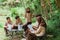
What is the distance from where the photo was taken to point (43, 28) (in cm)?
827

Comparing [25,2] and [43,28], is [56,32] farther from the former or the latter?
[25,2]

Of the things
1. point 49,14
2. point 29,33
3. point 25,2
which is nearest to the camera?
point 29,33

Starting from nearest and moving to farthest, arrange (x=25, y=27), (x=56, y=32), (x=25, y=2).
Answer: (x=25, y=27) → (x=56, y=32) → (x=25, y=2)

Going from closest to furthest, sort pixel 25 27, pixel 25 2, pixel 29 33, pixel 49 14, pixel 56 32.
A: pixel 29 33
pixel 25 27
pixel 56 32
pixel 49 14
pixel 25 2

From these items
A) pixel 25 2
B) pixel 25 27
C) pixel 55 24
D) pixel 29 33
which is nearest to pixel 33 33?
pixel 29 33

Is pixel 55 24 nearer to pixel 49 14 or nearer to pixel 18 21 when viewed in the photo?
pixel 49 14

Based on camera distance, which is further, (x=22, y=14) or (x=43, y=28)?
(x=22, y=14)

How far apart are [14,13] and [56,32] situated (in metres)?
4.78

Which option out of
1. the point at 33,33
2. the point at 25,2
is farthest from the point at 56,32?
the point at 25,2

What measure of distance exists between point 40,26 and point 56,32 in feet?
6.79

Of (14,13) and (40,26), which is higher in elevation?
(40,26)

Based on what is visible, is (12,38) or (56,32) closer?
(12,38)

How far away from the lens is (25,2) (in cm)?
1399

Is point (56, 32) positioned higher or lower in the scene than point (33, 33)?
lower
